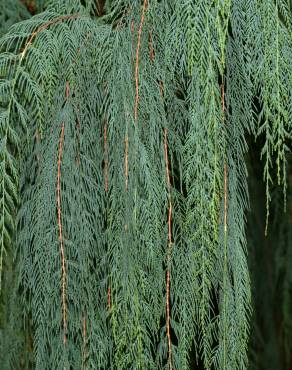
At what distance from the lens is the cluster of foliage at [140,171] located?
3.09ft

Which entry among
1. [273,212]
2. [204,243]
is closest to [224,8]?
[204,243]

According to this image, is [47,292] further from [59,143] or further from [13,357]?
[13,357]

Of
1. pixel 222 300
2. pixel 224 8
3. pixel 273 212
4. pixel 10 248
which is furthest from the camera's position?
pixel 273 212

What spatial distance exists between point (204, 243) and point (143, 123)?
168 mm

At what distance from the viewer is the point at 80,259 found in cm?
105

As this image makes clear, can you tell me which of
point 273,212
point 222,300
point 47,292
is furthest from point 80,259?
point 273,212

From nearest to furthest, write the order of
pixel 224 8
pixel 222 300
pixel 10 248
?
pixel 224 8 → pixel 222 300 → pixel 10 248

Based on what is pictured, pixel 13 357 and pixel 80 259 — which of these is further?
pixel 13 357

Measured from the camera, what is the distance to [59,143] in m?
1.07

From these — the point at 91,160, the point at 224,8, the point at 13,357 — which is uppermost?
the point at 224,8

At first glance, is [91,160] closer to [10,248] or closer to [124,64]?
[124,64]

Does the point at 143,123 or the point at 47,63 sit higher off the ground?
the point at 47,63

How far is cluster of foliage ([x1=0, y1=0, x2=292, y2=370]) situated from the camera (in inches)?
37.0

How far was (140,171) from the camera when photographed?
0.95 m
